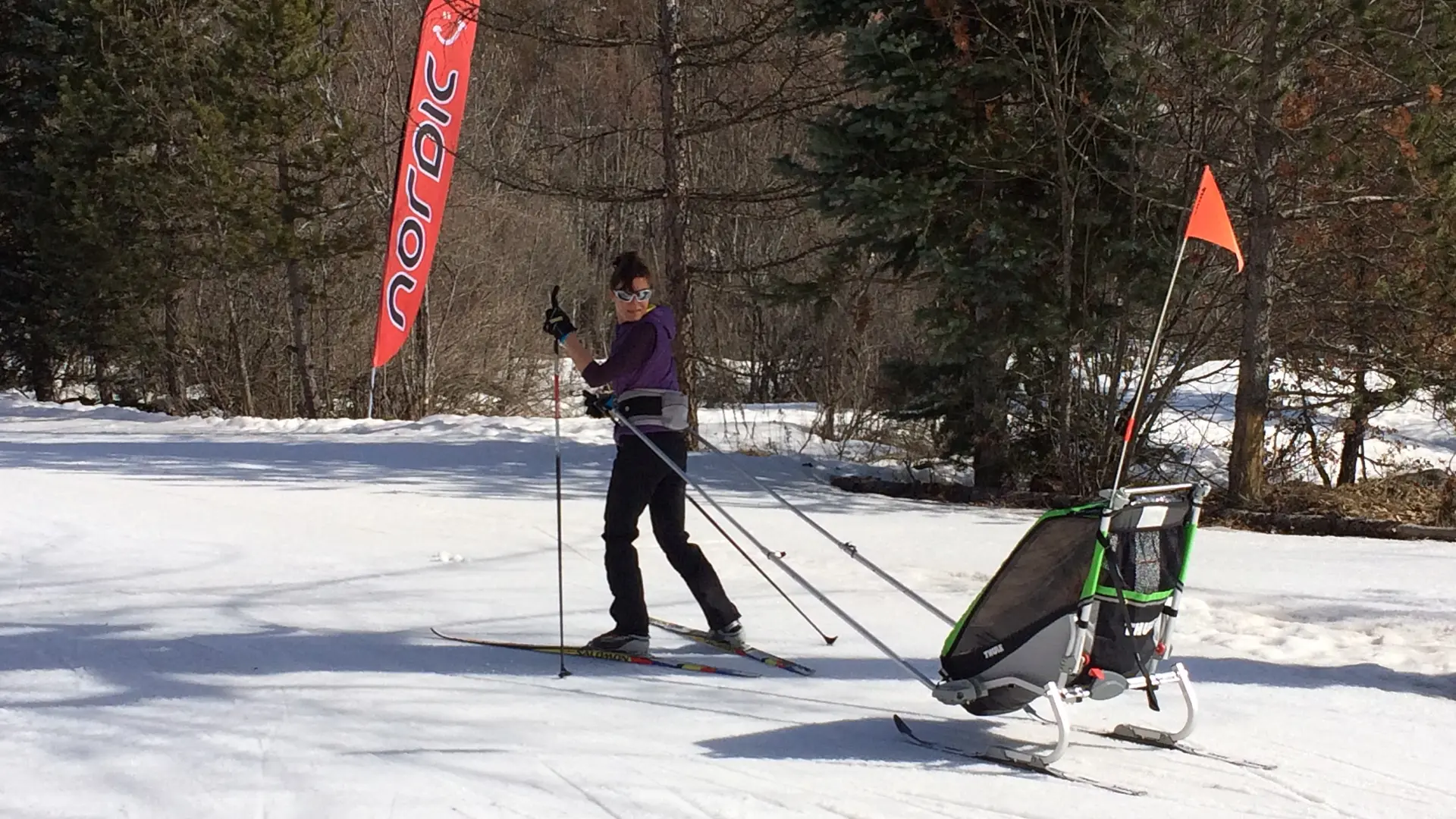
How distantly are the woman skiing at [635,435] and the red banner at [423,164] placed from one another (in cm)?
1236

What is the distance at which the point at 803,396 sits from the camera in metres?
25.0

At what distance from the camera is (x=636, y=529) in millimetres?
6055

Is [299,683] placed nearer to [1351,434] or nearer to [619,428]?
[619,428]

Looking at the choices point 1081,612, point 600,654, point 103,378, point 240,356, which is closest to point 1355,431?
point 600,654

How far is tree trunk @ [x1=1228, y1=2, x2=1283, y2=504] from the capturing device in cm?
1153

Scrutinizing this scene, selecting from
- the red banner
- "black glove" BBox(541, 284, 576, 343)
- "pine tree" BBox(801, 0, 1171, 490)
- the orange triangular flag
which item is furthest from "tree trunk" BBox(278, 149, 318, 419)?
the orange triangular flag

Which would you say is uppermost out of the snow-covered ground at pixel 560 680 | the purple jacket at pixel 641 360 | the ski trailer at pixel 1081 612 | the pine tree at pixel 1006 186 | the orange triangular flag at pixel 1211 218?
the pine tree at pixel 1006 186

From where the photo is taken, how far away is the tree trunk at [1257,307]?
11.5 meters

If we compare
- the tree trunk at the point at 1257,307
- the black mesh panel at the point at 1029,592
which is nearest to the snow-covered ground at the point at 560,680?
the black mesh panel at the point at 1029,592

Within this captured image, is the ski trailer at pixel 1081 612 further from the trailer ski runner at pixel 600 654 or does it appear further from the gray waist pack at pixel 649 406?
the gray waist pack at pixel 649 406

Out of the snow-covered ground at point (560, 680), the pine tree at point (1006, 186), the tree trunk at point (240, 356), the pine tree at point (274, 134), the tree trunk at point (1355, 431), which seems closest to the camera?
the snow-covered ground at point (560, 680)

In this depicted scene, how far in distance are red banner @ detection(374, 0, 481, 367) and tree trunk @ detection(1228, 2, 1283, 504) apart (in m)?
10.3

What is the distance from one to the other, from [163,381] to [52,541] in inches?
852

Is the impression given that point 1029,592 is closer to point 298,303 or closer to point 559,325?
point 559,325
